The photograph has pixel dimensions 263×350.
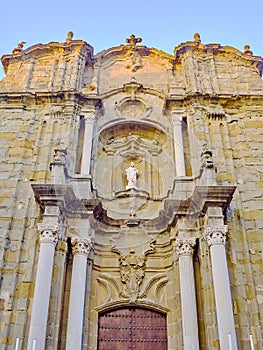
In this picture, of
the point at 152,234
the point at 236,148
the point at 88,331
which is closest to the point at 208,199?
the point at 152,234

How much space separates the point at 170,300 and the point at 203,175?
116 inches

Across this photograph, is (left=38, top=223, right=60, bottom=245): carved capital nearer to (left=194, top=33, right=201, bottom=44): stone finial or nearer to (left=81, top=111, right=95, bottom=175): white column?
(left=81, top=111, right=95, bottom=175): white column

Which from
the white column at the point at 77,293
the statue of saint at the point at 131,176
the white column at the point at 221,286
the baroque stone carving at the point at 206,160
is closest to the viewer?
the white column at the point at 221,286

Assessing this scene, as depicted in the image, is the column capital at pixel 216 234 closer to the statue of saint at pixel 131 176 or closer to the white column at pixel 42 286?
the statue of saint at pixel 131 176

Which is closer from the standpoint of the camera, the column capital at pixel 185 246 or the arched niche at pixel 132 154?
the column capital at pixel 185 246

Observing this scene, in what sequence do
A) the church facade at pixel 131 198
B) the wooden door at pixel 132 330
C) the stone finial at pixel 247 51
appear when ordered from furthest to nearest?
the stone finial at pixel 247 51, the wooden door at pixel 132 330, the church facade at pixel 131 198

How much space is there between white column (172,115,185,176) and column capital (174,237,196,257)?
2125 millimetres

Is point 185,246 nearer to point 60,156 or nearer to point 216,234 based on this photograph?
point 216,234

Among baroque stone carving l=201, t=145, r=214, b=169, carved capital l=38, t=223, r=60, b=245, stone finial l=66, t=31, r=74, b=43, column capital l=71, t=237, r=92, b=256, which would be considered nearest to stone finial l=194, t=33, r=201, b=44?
stone finial l=66, t=31, r=74, b=43

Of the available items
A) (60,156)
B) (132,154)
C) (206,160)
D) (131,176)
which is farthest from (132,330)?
(132,154)

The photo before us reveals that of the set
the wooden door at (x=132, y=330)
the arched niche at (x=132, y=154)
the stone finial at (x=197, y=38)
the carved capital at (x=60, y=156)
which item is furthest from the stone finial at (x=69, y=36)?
the wooden door at (x=132, y=330)

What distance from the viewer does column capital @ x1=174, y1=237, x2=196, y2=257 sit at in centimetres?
927

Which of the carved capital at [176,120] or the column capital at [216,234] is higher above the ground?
the carved capital at [176,120]

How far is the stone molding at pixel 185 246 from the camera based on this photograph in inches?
365
